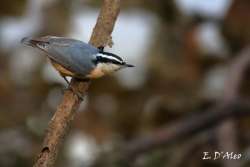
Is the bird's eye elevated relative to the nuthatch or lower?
elevated

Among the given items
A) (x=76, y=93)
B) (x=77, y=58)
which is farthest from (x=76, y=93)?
(x=77, y=58)

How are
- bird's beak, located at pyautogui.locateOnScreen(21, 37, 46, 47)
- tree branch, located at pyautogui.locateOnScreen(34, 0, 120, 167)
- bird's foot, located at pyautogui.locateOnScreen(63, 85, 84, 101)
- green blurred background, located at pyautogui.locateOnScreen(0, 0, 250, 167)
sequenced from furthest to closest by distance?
1. green blurred background, located at pyautogui.locateOnScreen(0, 0, 250, 167)
2. bird's beak, located at pyautogui.locateOnScreen(21, 37, 46, 47)
3. bird's foot, located at pyautogui.locateOnScreen(63, 85, 84, 101)
4. tree branch, located at pyautogui.locateOnScreen(34, 0, 120, 167)

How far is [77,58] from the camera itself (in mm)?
2139

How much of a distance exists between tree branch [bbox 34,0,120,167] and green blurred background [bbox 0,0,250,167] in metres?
1.11

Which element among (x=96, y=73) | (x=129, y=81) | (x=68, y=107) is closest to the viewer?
(x=68, y=107)

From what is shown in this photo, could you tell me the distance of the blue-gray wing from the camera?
2107 millimetres

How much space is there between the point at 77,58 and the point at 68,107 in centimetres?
20

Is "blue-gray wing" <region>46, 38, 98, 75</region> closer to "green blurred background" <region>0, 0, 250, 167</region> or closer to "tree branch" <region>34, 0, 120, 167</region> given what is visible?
"tree branch" <region>34, 0, 120, 167</region>

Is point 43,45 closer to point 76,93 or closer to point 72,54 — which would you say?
point 72,54

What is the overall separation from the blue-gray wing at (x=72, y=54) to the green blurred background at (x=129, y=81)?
1061 mm

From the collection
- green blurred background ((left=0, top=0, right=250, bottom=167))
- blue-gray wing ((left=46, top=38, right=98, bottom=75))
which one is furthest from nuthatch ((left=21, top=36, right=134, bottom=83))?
green blurred background ((left=0, top=0, right=250, bottom=167))

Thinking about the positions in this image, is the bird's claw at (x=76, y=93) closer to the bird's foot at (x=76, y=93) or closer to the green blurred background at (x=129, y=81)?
the bird's foot at (x=76, y=93)

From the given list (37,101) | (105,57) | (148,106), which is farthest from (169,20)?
(105,57)

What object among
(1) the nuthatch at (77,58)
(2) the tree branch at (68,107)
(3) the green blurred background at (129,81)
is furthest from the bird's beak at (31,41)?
(3) the green blurred background at (129,81)
